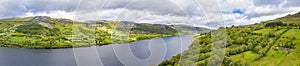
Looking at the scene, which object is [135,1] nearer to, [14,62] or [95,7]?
[95,7]

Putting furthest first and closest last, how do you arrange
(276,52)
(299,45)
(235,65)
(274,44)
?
(274,44), (299,45), (276,52), (235,65)

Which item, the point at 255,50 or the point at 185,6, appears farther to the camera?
the point at 255,50

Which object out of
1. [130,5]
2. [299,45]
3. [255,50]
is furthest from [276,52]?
[130,5]

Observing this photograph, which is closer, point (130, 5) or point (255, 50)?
point (130, 5)

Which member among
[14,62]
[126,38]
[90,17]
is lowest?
[14,62]

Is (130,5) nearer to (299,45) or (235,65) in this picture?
(235,65)

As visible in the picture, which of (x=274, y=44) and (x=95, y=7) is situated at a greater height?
(x=95, y=7)

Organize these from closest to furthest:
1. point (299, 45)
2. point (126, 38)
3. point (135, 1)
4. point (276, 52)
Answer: point (135, 1) → point (126, 38) → point (276, 52) → point (299, 45)

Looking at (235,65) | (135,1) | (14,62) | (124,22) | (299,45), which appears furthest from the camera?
(14,62)

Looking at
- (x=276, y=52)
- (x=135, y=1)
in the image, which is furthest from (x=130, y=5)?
(x=276, y=52)

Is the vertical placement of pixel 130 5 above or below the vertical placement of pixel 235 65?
above
